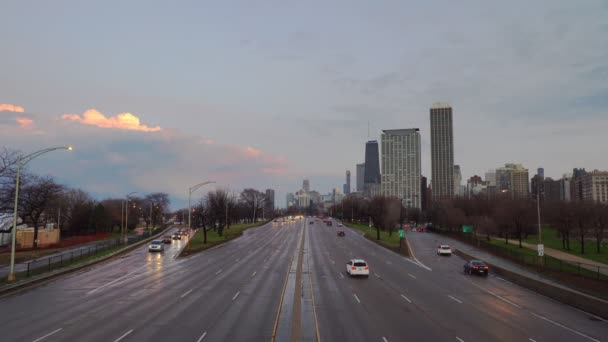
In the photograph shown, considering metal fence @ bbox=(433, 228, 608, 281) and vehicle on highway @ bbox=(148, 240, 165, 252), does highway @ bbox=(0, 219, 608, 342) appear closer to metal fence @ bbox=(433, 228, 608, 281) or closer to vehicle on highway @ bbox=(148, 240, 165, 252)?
metal fence @ bbox=(433, 228, 608, 281)

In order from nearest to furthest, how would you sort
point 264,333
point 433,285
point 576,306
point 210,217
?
point 264,333 → point 576,306 → point 433,285 → point 210,217

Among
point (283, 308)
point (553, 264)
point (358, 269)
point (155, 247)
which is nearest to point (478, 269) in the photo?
point (553, 264)

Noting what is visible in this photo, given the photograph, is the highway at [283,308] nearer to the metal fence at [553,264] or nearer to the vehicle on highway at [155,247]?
the metal fence at [553,264]

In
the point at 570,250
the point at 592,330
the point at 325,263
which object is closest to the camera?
the point at 592,330

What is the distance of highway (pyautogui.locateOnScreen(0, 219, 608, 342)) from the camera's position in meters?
17.0

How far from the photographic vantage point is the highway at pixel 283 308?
1702 centimetres

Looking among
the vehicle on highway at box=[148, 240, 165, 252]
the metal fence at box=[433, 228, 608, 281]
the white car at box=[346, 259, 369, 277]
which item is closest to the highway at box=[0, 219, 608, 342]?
the white car at box=[346, 259, 369, 277]

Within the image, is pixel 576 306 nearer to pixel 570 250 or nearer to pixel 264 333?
pixel 264 333

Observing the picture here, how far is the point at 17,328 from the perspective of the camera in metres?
17.5

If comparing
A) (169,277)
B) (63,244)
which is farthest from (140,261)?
(63,244)

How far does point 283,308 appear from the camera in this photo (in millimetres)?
21906

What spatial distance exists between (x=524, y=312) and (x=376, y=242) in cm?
5054

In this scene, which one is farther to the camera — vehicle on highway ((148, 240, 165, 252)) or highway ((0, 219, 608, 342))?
vehicle on highway ((148, 240, 165, 252))

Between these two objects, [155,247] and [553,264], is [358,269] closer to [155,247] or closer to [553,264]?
[553,264]
